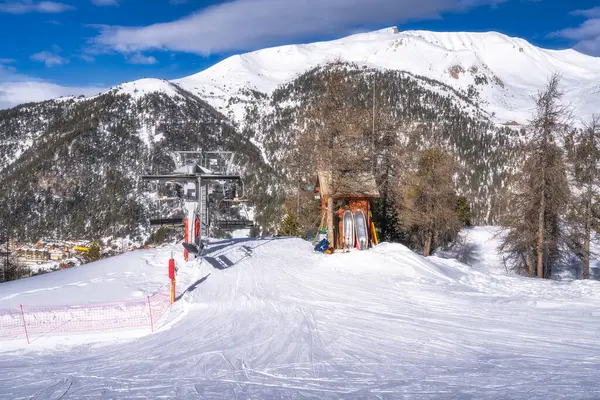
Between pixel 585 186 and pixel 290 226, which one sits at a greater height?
pixel 585 186

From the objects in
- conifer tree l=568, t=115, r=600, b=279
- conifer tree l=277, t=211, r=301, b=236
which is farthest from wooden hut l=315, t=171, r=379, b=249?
conifer tree l=277, t=211, r=301, b=236

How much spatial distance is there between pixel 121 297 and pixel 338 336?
658cm

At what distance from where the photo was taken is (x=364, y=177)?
22047mm

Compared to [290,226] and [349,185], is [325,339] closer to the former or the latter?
[349,185]

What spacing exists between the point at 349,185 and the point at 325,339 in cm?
1214

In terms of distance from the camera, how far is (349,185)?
20.9 meters

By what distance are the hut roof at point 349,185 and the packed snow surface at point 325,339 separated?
4.81m

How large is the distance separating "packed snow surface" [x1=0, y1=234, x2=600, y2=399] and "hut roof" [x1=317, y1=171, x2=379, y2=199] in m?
4.81

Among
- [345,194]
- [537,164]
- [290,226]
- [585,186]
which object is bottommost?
[290,226]

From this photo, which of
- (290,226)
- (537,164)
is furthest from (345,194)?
(290,226)

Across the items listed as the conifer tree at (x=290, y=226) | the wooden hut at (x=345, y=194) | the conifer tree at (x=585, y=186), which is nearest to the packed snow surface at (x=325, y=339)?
the wooden hut at (x=345, y=194)

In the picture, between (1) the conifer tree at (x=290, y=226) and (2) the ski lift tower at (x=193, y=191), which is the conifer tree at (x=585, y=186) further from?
(1) the conifer tree at (x=290, y=226)

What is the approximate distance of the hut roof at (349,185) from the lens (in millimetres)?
20297

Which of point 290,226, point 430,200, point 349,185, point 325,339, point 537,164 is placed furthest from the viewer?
point 290,226
